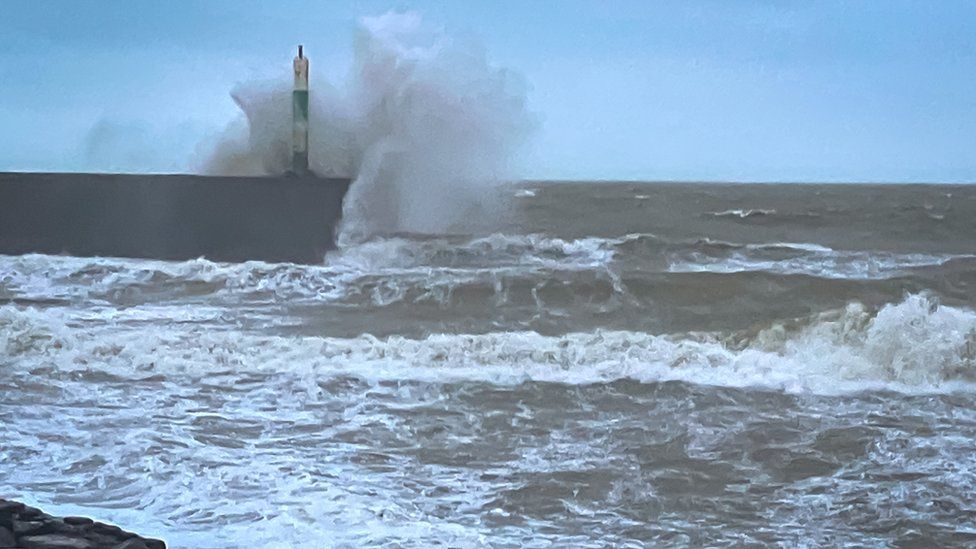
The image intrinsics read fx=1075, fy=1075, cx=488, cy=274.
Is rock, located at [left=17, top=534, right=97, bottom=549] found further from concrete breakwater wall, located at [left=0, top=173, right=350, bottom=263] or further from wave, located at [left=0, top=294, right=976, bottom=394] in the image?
concrete breakwater wall, located at [left=0, top=173, right=350, bottom=263]

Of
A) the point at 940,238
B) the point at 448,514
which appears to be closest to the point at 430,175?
the point at 940,238

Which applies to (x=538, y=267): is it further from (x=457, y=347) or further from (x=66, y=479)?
(x=66, y=479)

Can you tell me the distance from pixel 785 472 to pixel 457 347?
2022mm

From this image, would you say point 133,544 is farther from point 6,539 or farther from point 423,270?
point 423,270

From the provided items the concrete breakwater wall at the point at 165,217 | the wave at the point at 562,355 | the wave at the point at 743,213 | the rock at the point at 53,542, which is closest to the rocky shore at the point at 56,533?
the rock at the point at 53,542

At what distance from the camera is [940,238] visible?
389 inches

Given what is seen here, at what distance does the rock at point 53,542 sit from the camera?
6.17 ft

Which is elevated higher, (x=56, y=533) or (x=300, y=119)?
(x=300, y=119)

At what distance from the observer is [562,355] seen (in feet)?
14.8

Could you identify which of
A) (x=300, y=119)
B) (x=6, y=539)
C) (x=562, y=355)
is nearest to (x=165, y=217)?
(x=300, y=119)

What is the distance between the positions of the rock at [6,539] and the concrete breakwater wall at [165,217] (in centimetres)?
536

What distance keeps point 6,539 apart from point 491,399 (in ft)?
6.62

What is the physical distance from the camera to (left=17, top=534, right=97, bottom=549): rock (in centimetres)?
188

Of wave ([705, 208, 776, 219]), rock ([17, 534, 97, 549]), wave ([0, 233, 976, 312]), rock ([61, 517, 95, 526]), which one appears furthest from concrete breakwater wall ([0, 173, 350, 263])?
wave ([705, 208, 776, 219])
